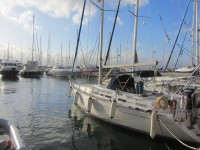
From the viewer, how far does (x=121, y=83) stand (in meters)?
16.4

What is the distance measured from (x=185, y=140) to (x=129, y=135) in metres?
2.80

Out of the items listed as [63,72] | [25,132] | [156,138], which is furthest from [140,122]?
[63,72]

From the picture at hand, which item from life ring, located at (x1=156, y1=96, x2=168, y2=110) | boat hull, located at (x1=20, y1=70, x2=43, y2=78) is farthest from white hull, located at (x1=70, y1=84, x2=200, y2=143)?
boat hull, located at (x1=20, y1=70, x2=43, y2=78)

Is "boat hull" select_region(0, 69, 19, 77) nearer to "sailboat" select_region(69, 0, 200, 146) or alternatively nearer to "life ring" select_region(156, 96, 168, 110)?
"sailboat" select_region(69, 0, 200, 146)

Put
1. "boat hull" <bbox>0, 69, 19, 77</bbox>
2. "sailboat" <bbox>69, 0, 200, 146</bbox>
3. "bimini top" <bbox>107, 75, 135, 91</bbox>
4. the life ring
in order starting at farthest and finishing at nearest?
1. "boat hull" <bbox>0, 69, 19, 77</bbox>
2. "bimini top" <bbox>107, 75, 135, 91</bbox>
3. the life ring
4. "sailboat" <bbox>69, 0, 200, 146</bbox>

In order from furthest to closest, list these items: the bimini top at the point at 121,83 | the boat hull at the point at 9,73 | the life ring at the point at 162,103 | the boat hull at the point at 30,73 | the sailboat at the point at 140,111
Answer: the boat hull at the point at 30,73, the boat hull at the point at 9,73, the bimini top at the point at 121,83, the life ring at the point at 162,103, the sailboat at the point at 140,111

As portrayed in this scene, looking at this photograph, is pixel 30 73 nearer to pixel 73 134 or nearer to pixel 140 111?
pixel 73 134

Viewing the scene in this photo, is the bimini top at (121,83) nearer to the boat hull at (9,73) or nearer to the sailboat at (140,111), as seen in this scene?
the sailboat at (140,111)

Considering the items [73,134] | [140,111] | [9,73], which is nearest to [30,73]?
[9,73]

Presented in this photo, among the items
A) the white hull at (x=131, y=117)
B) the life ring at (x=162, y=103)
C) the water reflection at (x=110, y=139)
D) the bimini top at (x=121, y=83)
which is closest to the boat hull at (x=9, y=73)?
the white hull at (x=131, y=117)

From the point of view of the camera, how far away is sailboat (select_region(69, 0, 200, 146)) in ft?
38.4

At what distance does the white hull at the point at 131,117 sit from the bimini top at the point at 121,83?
70 centimetres

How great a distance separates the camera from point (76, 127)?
50.1ft

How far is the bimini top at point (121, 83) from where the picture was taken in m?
16.0
